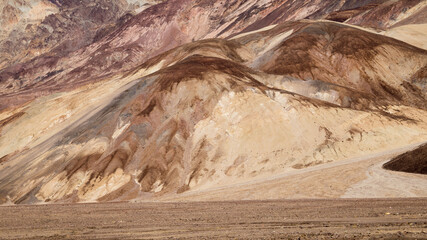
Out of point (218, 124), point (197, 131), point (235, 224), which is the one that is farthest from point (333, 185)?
point (197, 131)

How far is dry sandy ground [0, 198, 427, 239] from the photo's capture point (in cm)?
1725

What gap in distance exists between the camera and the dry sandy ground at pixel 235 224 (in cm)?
1725

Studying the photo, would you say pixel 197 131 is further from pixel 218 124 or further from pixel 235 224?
pixel 235 224

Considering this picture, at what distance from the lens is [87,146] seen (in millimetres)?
62938

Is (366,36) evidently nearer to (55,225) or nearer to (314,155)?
(314,155)

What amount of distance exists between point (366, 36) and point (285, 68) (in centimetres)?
2089

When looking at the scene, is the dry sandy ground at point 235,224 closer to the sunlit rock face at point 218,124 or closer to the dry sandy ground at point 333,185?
the dry sandy ground at point 333,185

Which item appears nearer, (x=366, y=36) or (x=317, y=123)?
(x=317, y=123)

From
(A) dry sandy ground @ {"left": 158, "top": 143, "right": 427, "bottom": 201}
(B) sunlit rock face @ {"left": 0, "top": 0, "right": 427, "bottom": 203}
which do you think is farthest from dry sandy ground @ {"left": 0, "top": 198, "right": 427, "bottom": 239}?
(B) sunlit rock face @ {"left": 0, "top": 0, "right": 427, "bottom": 203}

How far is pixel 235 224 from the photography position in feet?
70.8

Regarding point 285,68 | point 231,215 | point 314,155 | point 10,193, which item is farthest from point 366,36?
point 231,215

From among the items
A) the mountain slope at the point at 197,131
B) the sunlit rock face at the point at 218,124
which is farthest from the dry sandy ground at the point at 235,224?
the mountain slope at the point at 197,131

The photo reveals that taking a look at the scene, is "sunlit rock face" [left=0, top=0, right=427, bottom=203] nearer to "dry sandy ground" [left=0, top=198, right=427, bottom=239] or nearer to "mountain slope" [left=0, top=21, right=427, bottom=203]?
"mountain slope" [left=0, top=21, right=427, bottom=203]

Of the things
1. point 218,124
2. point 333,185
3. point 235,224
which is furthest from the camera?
point 218,124
